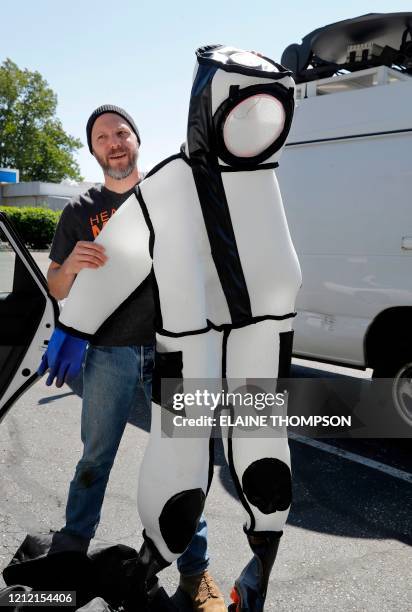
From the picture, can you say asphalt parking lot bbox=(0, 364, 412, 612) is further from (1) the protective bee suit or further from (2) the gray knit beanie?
(2) the gray knit beanie

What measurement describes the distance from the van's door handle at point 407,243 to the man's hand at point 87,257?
238cm

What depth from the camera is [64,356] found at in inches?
79.9

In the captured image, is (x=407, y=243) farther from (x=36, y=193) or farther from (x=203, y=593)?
(x=36, y=193)

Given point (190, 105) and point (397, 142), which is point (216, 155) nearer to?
point (190, 105)

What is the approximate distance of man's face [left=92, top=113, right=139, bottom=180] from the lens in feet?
7.00

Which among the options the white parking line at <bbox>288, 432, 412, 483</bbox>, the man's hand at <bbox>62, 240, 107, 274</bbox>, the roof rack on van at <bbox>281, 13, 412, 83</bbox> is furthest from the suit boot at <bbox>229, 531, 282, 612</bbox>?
the roof rack on van at <bbox>281, 13, 412, 83</bbox>

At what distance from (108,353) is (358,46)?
136 inches

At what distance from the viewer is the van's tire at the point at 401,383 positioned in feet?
12.9

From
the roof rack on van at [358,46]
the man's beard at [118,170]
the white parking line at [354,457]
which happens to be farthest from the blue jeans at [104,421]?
the roof rack on van at [358,46]

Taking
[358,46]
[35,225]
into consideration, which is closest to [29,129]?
[35,225]

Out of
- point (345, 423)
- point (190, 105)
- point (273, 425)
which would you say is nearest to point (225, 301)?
point (273, 425)

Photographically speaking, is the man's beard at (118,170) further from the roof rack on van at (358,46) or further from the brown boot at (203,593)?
the roof rack on van at (358,46)

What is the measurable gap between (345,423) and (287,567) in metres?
2.06

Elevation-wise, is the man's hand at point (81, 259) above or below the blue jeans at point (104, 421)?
above
